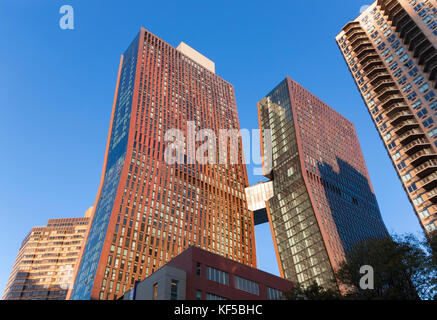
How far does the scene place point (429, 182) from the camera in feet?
271

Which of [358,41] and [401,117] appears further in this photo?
[358,41]

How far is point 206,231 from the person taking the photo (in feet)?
425

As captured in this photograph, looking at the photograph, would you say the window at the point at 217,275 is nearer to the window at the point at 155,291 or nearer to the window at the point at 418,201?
the window at the point at 155,291

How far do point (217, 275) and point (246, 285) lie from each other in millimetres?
6495

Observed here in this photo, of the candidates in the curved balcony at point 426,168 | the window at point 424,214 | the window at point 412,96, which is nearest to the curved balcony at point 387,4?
the window at point 412,96

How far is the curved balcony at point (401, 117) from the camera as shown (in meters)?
94.1

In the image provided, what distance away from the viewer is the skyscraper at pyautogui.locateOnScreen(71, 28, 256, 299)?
10400 cm

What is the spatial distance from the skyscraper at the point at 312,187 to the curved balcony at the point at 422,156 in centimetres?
4030

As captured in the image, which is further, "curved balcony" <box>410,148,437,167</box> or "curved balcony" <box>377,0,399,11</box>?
"curved balcony" <box>377,0,399,11</box>

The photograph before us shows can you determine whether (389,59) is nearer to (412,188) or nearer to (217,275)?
(412,188)

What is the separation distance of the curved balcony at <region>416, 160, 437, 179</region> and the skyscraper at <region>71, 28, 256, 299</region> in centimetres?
6922

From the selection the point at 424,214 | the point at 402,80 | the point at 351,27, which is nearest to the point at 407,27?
the point at 402,80

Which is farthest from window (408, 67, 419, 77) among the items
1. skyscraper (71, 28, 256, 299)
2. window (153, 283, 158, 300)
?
window (153, 283, 158, 300)

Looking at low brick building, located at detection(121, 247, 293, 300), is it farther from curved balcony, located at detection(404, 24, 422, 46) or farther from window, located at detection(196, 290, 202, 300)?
curved balcony, located at detection(404, 24, 422, 46)
